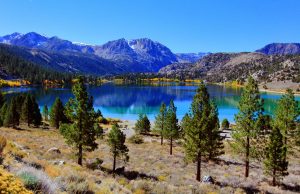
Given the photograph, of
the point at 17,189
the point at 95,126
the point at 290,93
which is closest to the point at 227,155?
the point at 290,93

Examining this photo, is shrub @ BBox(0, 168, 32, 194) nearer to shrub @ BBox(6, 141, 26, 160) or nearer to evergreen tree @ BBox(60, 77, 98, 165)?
shrub @ BBox(6, 141, 26, 160)

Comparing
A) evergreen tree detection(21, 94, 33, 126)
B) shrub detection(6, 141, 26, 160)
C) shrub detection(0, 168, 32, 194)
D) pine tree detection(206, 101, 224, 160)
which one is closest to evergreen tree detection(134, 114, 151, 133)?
evergreen tree detection(21, 94, 33, 126)

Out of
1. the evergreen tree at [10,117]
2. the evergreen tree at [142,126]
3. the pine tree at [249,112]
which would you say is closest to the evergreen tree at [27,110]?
the evergreen tree at [10,117]

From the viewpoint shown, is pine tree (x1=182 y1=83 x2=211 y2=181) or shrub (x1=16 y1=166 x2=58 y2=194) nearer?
shrub (x1=16 y1=166 x2=58 y2=194)

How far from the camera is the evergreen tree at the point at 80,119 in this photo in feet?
111

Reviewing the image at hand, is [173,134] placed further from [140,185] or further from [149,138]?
[140,185]

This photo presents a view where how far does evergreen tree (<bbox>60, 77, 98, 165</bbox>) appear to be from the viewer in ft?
111

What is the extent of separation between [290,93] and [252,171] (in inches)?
481

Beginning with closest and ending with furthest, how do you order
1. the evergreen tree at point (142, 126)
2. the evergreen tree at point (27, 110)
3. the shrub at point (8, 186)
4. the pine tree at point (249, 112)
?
the shrub at point (8, 186) → the pine tree at point (249, 112) → the evergreen tree at point (27, 110) → the evergreen tree at point (142, 126)

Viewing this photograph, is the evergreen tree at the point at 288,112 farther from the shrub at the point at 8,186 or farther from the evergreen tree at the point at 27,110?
the evergreen tree at the point at 27,110

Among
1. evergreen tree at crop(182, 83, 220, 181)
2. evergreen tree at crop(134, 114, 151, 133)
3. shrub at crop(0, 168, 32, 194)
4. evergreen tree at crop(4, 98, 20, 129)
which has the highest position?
shrub at crop(0, 168, 32, 194)

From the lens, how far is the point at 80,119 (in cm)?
3419

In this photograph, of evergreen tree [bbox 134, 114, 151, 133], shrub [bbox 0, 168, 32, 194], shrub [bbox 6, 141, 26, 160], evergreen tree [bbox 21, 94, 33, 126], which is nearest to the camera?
shrub [bbox 0, 168, 32, 194]

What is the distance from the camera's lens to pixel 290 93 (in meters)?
43.6
